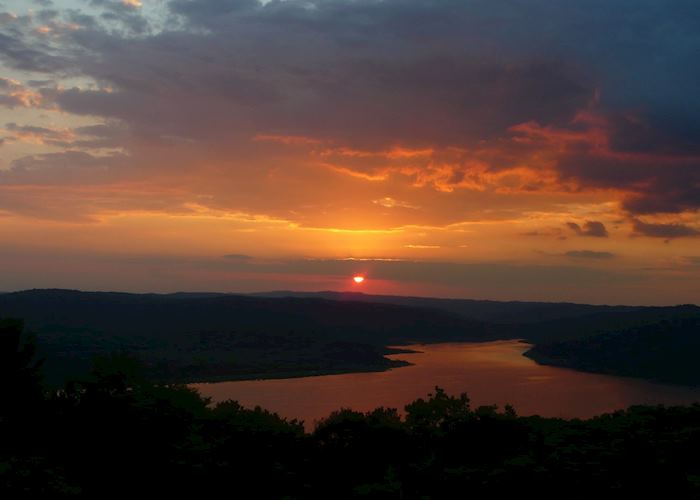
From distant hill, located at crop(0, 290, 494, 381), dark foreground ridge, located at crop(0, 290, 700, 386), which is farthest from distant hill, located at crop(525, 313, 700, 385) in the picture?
distant hill, located at crop(0, 290, 494, 381)

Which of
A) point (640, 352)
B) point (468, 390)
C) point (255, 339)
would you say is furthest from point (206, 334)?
point (640, 352)

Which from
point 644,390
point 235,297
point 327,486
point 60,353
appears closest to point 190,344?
point 60,353

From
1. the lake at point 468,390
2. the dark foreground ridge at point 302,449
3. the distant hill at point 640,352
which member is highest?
the dark foreground ridge at point 302,449

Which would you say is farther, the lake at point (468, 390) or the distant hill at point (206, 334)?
the distant hill at point (206, 334)

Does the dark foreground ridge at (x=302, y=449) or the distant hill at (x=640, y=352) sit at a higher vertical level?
Answer: the dark foreground ridge at (x=302, y=449)

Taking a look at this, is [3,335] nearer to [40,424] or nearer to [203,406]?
[40,424]

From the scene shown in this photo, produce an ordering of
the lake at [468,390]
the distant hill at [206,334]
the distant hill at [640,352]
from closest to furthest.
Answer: the lake at [468,390] < the distant hill at [206,334] < the distant hill at [640,352]

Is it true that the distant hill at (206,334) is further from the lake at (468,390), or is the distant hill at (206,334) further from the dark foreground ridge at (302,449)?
the dark foreground ridge at (302,449)

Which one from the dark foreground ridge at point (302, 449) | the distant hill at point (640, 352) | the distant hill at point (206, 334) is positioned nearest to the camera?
the dark foreground ridge at point (302, 449)

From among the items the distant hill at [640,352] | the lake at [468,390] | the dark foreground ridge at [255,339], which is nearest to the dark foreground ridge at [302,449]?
the lake at [468,390]
